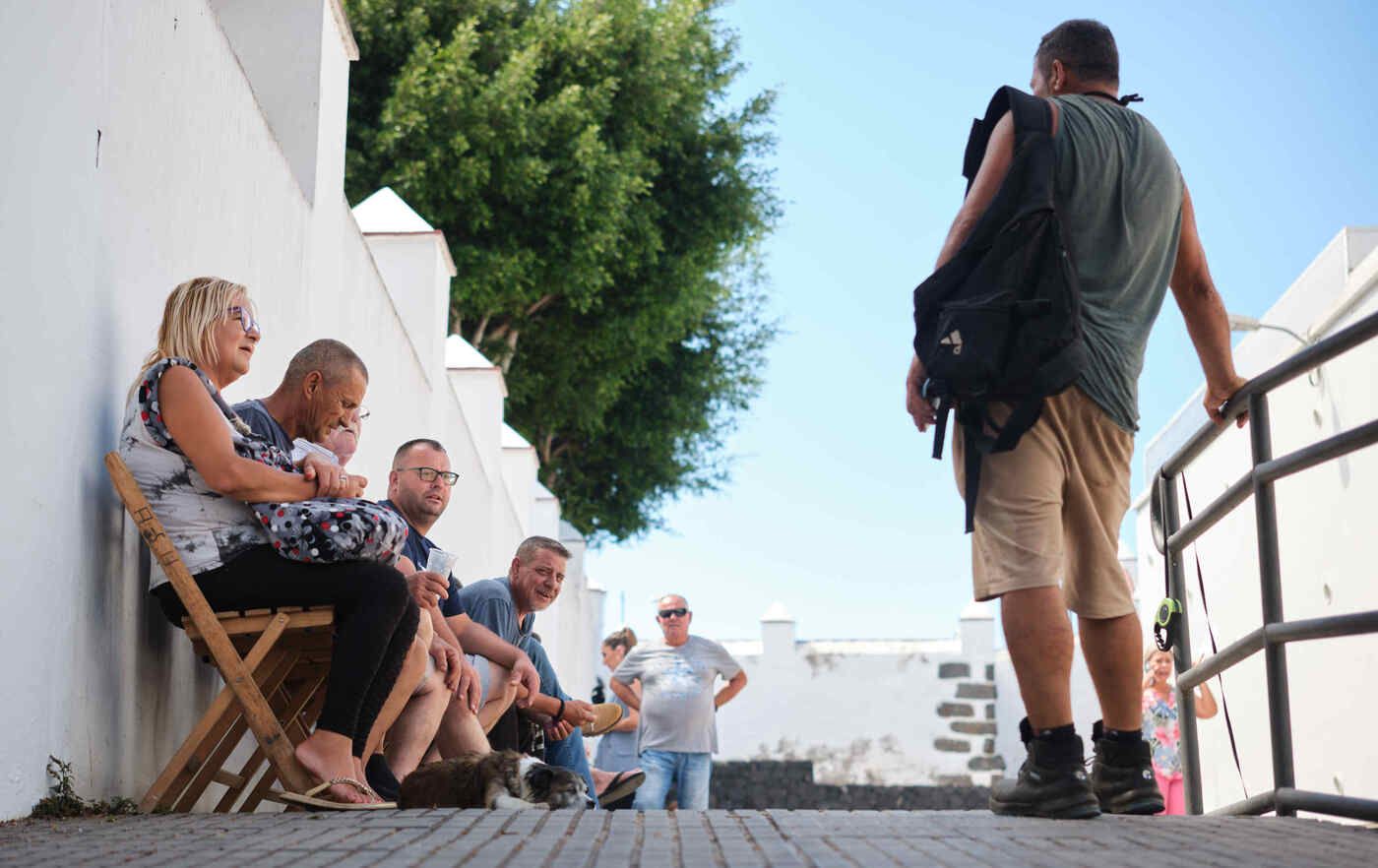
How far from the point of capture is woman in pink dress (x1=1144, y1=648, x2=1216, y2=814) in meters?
10.5

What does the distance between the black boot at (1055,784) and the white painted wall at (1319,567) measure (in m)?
3.84

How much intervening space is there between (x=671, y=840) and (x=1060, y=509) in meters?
1.46

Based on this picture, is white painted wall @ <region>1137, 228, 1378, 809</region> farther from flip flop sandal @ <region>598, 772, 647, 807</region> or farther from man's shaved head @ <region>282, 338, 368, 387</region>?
man's shaved head @ <region>282, 338, 368, 387</region>

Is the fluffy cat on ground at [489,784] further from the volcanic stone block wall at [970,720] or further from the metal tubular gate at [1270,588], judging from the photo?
the volcanic stone block wall at [970,720]

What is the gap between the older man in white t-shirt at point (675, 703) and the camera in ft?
37.6

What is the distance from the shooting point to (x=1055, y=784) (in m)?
4.02

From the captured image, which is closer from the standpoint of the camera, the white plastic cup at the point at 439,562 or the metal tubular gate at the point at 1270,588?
the metal tubular gate at the point at 1270,588

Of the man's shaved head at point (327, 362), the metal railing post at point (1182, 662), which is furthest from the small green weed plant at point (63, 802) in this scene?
the metal railing post at point (1182, 662)

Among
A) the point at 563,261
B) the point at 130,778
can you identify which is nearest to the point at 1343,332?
the point at 130,778

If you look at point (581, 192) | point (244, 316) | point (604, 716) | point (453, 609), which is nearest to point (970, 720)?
point (581, 192)

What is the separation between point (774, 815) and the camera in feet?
13.3

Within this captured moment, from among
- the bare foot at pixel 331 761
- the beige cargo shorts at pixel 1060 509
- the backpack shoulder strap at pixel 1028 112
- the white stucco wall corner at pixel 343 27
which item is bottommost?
the bare foot at pixel 331 761

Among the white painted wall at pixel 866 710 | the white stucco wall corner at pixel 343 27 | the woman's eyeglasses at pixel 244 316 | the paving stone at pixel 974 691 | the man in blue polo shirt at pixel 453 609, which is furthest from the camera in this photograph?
the paving stone at pixel 974 691

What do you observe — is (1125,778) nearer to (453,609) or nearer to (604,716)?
(453,609)
